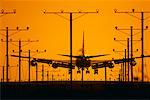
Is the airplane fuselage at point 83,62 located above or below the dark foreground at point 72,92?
above

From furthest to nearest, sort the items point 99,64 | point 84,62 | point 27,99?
point 99,64
point 84,62
point 27,99

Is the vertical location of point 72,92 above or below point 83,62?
below

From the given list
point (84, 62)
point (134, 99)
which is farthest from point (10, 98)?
point (84, 62)

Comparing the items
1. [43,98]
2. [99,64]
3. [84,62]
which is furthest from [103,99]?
[99,64]

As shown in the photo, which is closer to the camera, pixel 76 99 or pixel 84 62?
pixel 76 99

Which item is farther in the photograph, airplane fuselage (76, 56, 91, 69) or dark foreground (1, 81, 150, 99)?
airplane fuselage (76, 56, 91, 69)

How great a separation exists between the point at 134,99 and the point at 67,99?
465 centimetres

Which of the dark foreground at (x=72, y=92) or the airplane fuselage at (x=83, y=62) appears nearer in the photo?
the dark foreground at (x=72, y=92)

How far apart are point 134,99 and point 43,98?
643 cm

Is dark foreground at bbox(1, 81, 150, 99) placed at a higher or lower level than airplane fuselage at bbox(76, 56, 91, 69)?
lower

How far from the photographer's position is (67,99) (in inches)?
2127

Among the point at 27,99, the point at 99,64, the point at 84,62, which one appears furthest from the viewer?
the point at 99,64

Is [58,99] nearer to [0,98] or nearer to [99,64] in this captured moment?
[0,98]

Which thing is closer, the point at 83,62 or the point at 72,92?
the point at 72,92
